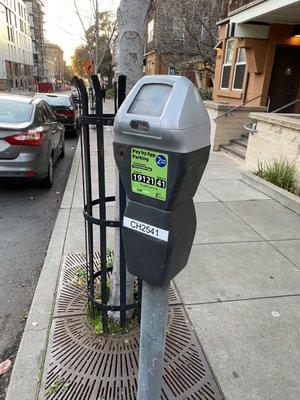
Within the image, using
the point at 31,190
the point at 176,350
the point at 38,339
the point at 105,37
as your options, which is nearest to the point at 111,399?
the point at 176,350

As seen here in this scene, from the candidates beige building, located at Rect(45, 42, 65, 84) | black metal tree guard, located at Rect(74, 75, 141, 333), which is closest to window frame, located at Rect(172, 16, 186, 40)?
black metal tree guard, located at Rect(74, 75, 141, 333)

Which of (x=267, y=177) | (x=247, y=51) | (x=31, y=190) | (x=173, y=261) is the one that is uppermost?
(x=247, y=51)

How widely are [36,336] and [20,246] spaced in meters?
1.80

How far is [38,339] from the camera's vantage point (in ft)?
7.88

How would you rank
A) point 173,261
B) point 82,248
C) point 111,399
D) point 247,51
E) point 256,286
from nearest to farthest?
point 173,261 < point 111,399 < point 256,286 < point 82,248 < point 247,51

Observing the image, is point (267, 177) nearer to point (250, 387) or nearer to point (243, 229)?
point (243, 229)

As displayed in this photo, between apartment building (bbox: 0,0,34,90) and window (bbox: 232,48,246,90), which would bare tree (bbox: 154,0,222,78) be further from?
apartment building (bbox: 0,0,34,90)

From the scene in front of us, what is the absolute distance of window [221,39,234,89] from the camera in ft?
40.2

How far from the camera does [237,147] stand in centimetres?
880

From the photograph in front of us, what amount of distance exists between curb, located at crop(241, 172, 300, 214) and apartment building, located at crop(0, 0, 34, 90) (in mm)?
48178

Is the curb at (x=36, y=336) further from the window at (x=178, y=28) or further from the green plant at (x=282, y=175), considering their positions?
the window at (x=178, y=28)

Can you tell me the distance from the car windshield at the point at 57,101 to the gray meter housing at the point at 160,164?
10866 millimetres

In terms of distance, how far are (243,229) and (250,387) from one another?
237 centimetres

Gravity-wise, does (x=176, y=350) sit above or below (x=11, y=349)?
above
